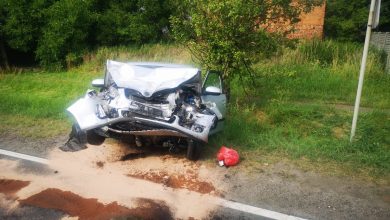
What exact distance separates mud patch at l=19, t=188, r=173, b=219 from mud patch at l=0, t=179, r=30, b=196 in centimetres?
35

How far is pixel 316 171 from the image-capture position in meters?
5.55

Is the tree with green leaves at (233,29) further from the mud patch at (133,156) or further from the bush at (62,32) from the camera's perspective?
the bush at (62,32)

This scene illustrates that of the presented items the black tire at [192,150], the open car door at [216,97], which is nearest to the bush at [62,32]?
the open car door at [216,97]

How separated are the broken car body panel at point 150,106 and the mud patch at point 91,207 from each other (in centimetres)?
114

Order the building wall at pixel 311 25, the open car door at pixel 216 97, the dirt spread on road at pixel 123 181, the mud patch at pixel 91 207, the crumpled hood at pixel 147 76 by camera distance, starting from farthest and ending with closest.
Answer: the building wall at pixel 311 25, the open car door at pixel 216 97, the crumpled hood at pixel 147 76, the dirt spread on road at pixel 123 181, the mud patch at pixel 91 207

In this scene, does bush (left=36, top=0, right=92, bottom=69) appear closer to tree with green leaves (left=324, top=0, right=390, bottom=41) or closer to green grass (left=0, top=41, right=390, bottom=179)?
green grass (left=0, top=41, right=390, bottom=179)

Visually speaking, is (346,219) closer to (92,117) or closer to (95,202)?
(95,202)

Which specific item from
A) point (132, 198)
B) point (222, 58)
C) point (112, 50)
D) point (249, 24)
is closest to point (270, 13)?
point (249, 24)

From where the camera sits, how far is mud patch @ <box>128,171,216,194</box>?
4.88 meters

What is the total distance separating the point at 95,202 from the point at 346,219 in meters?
2.97

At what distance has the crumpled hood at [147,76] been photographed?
5330 mm

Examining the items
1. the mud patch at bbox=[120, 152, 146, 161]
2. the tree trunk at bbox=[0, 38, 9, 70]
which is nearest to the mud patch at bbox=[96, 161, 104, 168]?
the mud patch at bbox=[120, 152, 146, 161]

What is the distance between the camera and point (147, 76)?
18.7ft

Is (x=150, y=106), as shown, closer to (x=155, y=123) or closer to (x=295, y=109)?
(x=155, y=123)
